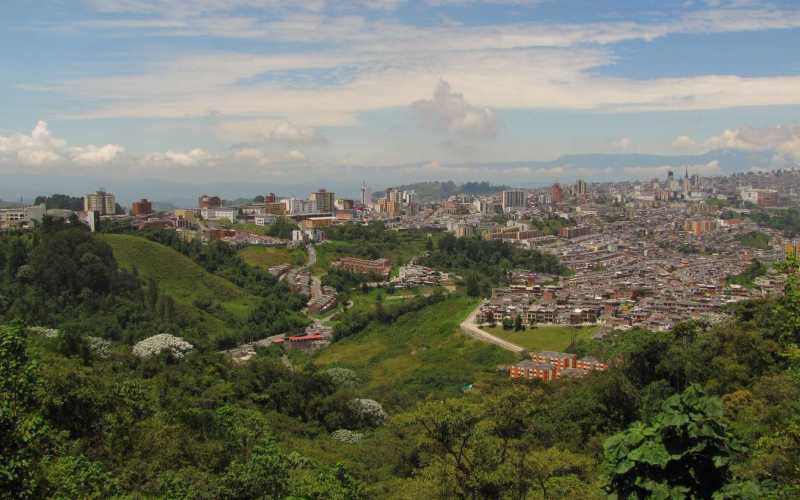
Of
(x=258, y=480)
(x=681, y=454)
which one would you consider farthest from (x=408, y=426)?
(x=681, y=454)

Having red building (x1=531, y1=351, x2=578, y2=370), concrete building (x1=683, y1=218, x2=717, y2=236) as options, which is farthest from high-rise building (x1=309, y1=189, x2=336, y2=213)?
red building (x1=531, y1=351, x2=578, y2=370)

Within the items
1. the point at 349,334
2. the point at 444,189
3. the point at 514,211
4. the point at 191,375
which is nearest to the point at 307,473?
the point at 191,375

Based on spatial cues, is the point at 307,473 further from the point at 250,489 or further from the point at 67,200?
the point at 67,200

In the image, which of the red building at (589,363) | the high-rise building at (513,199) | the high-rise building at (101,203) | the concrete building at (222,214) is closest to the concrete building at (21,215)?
the high-rise building at (101,203)

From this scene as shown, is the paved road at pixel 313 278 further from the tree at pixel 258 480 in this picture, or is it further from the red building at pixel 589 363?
the tree at pixel 258 480

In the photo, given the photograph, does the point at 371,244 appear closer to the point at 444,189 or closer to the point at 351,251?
the point at 351,251

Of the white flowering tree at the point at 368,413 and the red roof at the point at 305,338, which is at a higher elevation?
the white flowering tree at the point at 368,413
